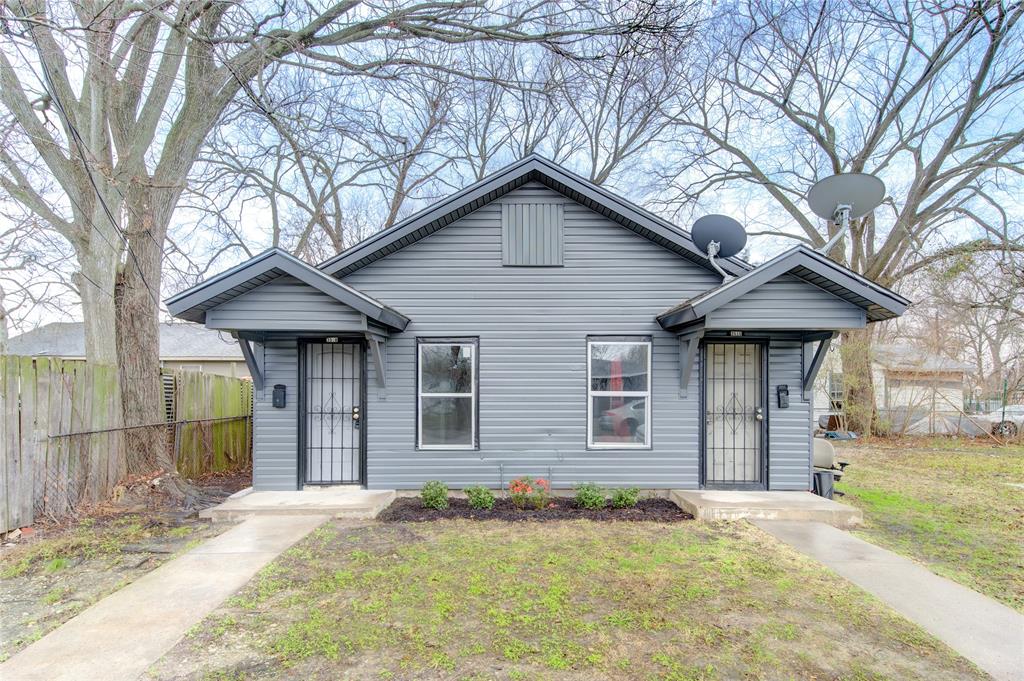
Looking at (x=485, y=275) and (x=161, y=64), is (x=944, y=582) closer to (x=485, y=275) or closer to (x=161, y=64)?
(x=485, y=275)

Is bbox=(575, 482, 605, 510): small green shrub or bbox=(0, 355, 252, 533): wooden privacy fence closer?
bbox=(0, 355, 252, 533): wooden privacy fence

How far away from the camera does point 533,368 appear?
7484 mm

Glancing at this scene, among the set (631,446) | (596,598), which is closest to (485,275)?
(631,446)

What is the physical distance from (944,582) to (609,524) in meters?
3.02

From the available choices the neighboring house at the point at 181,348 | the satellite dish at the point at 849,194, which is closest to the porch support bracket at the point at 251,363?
the satellite dish at the point at 849,194

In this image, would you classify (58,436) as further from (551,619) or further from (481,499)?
(551,619)

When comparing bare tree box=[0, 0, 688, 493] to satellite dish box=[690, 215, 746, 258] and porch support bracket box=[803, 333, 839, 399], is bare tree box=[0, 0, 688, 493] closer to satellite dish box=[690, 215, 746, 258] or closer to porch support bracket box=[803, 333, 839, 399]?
satellite dish box=[690, 215, 746, 258]

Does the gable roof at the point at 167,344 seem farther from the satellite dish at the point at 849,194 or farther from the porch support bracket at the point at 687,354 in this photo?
the satellite dish at the point at 849,194

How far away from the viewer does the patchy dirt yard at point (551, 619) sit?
3.10 meters

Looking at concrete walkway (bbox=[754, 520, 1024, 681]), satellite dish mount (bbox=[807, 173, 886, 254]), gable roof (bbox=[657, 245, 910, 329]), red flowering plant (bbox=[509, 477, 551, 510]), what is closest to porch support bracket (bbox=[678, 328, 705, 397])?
gable roof (bbox=[657, 245, 910, 329])

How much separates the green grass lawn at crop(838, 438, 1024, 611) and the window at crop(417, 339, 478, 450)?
4.84 metres

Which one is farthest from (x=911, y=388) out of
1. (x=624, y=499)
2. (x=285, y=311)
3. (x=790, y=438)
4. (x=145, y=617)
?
(x=145, y=617)

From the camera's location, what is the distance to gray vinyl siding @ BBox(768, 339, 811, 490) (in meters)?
7.36

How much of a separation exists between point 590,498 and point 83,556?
530 cm
